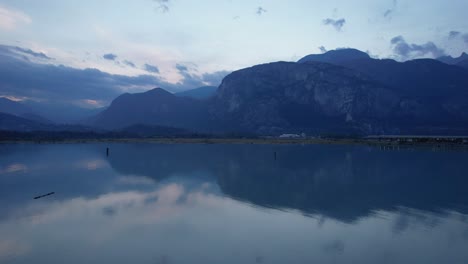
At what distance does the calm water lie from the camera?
57.9 feet

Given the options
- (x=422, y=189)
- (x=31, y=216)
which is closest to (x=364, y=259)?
(x=31, y=216)

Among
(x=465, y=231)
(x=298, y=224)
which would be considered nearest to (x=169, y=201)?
(x=298, y=224)

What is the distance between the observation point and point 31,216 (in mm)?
24969

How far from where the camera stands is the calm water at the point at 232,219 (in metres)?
17.7

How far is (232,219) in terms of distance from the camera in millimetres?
24625

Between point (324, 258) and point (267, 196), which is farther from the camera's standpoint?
point (267, 196)

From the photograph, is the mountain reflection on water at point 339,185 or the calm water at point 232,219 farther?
the mountain reflection on water at point 339,185

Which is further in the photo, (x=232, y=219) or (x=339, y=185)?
(x=339, y=185)

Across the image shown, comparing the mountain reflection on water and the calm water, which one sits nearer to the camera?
the calm water

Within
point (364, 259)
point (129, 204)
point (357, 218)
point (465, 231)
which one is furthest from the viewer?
point (129, 204)

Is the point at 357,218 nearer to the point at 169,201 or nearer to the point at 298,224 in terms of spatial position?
the point at 298,224

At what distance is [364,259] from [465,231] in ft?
30.4

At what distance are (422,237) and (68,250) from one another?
19022 millimetres

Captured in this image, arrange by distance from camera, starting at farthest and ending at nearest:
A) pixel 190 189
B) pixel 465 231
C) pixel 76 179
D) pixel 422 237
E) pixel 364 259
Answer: pixel 76 179, pixel 190 189, pixel 465 231, pixel 422 237, pixel 364 259
